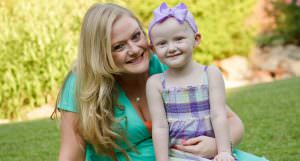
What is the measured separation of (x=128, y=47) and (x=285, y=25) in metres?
13.8

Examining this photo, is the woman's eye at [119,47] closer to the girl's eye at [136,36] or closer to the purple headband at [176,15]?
the girl's eye at [136,36]

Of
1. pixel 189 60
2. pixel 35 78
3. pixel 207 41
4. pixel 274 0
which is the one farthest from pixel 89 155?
pixel 274 0

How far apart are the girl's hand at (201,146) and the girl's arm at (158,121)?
101mm

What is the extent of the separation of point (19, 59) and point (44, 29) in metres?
0.59

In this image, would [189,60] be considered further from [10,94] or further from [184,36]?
[10,94]

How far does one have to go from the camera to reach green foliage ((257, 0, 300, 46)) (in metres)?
16.0

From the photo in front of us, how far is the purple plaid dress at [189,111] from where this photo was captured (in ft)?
9.93

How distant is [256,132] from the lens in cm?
566

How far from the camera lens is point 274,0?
1648cm

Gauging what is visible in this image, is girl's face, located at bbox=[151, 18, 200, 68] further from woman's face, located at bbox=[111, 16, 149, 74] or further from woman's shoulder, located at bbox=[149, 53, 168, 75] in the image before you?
woman's shoulder, located at bbox=[149, 53, 168, 75]

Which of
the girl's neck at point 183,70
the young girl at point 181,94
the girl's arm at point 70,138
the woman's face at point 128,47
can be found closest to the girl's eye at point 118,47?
the woman's face at point 128,47

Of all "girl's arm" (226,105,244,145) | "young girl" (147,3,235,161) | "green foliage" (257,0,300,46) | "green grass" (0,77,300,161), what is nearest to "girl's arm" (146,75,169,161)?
"young girl" (147,3,235,161)

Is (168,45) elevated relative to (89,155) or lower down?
elevated

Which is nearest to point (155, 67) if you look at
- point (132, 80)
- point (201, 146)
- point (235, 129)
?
point (132, 80)
